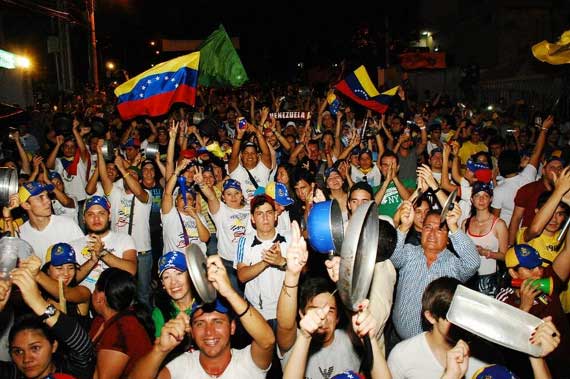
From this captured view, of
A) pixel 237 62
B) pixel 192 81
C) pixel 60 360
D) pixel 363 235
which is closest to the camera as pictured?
pixel 363 235

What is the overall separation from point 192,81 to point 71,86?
42.6 ft

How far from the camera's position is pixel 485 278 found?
5504 mm

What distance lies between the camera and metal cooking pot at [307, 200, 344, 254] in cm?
297

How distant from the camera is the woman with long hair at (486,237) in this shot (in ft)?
17.7

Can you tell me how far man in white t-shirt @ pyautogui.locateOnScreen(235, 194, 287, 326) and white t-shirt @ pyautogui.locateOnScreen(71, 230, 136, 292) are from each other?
121cm

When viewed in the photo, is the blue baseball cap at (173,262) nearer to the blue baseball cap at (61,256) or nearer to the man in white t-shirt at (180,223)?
the blue baseball cap at (61,256)

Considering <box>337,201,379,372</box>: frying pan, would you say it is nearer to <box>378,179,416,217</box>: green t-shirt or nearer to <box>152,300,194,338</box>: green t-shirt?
<box>152,300,194,338</box>: green t-shirt

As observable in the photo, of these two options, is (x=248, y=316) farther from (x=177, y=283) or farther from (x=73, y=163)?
(x=73, y=163)

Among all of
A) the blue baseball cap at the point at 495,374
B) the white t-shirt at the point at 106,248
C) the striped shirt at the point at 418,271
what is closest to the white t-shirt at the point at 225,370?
the blue baseball cap at the point at 495,374

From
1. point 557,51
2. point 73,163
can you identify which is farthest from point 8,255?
point 557,51

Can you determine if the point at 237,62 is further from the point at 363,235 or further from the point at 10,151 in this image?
the point at 363,235

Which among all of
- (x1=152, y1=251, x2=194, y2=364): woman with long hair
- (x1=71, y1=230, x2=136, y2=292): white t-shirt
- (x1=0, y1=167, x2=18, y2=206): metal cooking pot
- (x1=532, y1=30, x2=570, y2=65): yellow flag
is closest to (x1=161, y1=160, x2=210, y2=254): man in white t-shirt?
(x1=71, y1=230, x2=136, y2=292): white t-shirt

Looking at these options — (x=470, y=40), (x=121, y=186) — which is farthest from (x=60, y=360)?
(x=470, y=40)

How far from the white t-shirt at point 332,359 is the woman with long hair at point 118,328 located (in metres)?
1.06
